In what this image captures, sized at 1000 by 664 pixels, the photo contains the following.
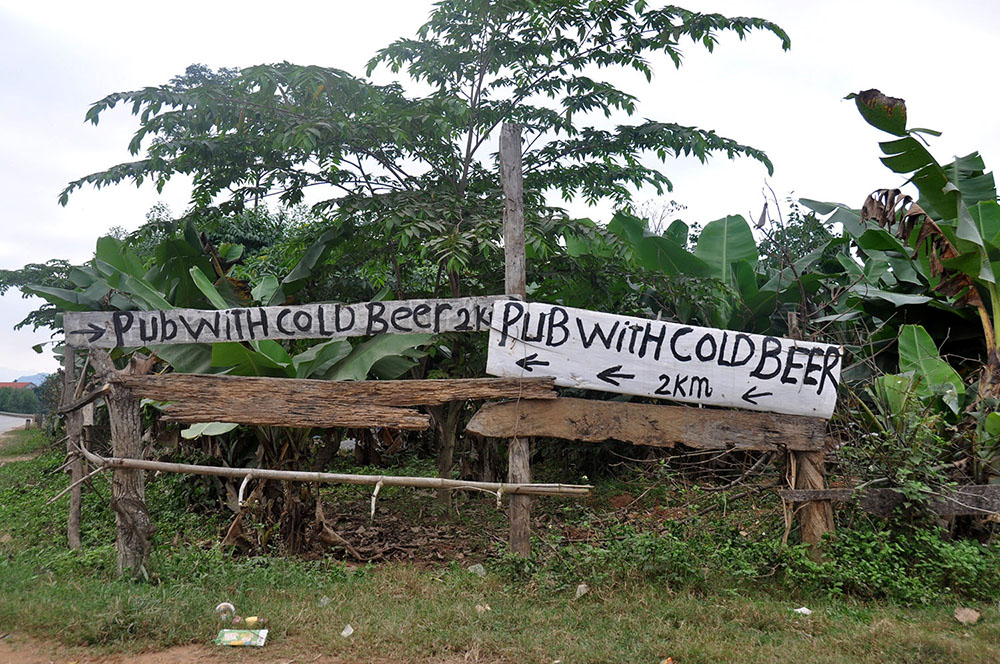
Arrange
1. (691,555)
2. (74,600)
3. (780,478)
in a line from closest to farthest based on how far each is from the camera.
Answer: (74,600), (691,555), (780,478)

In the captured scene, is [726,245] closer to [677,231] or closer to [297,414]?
[677,231]

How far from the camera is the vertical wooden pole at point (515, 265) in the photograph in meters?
5.03

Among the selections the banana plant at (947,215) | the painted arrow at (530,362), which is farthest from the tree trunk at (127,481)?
the banana plant at (947,215)

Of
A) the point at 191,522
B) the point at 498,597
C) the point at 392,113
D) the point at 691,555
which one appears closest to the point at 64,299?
the point at 191,522

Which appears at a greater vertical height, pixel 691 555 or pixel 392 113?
pixel 392 113

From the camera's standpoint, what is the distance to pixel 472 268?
23.9 feet

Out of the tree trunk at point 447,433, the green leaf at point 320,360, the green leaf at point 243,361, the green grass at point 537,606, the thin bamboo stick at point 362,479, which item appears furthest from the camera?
the tree trunk at point 447,433

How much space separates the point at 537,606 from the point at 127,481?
2.90 meters

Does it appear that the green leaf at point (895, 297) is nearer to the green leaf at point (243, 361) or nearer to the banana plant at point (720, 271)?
the banana plant at point (720, 271)

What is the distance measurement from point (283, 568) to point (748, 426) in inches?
131

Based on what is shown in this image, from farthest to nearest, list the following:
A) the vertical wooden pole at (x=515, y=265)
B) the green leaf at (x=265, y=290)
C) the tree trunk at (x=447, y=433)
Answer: the green leaf at (x=265, y=290) → the tree trunk at (x=447, y=433) → the vertical wooden pole at (x=515, y=265)

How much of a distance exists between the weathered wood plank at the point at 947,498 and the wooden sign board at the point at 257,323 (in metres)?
2.60

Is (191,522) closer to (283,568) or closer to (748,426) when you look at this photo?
(283,568)

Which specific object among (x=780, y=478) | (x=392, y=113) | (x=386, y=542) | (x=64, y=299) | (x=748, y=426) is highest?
(x=392, y=113)
